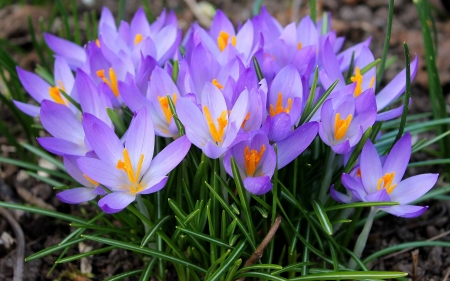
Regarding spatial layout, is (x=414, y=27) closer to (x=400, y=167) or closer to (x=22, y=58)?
(x=400, y=167)

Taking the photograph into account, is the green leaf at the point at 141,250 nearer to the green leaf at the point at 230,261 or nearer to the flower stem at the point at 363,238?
the green leaf at the point at 230,261

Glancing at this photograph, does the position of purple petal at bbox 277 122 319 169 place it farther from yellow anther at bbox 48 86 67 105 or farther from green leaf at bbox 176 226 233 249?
yellow anther at bbox 48 86 67 105

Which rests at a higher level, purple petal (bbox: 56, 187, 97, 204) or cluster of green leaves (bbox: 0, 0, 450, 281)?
purple petal (bbox: 56, 187, 97, 204)

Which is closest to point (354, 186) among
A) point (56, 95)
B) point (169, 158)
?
point (169, 158)

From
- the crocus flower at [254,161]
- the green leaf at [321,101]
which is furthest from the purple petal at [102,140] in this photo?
the green leaf at [321,101]

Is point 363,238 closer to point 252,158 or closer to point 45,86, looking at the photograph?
point 252,158

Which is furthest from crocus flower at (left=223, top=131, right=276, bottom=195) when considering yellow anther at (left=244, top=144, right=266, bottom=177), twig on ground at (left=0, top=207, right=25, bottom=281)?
twig on ground at (left=0, top=207, right=25, bottom=281)
